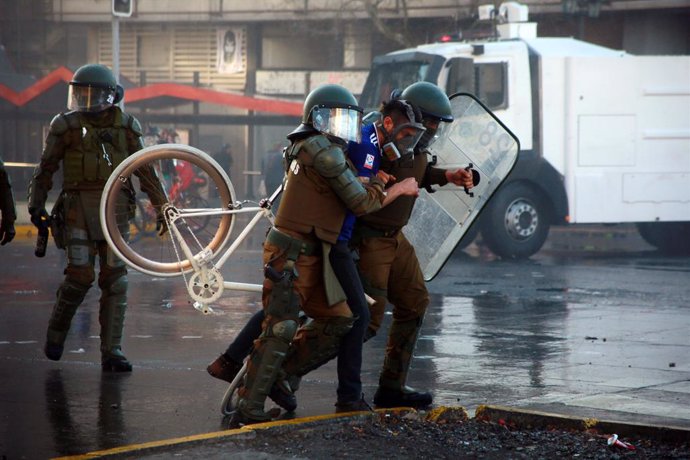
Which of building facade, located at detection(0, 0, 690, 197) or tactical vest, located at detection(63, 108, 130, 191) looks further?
building facade, located at detection(0, 0, 690, 197)

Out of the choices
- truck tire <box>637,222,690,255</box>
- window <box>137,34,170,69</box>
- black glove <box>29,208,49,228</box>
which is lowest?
truck tire <box>637,222,690,255</box>

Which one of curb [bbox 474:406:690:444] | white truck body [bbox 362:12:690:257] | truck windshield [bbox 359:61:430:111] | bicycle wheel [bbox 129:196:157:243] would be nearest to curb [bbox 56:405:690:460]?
curb [bbox 474:406:690:444]

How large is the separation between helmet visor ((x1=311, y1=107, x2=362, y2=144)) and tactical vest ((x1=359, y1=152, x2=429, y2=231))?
617 millimetres

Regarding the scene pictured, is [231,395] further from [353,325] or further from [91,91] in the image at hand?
[91,91]

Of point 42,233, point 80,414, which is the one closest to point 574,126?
point 42,233

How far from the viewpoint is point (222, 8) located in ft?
119

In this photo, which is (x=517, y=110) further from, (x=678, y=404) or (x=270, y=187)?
(x=678, y=404)

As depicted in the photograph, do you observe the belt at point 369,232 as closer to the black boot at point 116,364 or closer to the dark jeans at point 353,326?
the dark jeans at point 353,326

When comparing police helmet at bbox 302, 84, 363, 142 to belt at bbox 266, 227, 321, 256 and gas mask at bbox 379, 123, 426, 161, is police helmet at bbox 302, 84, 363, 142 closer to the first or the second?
gas mask at bbox 379, 123, 426, 161

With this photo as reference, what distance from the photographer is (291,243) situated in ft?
20.7

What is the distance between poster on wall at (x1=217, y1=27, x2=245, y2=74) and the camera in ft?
120

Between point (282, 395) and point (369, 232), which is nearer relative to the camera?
point (282, 395)

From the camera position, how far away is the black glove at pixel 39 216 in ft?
26.4

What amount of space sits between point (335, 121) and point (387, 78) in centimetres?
1301
